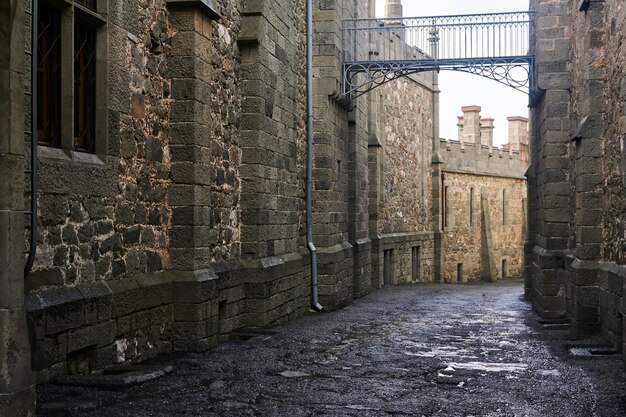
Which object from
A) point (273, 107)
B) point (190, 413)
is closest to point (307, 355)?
point (190, 413)

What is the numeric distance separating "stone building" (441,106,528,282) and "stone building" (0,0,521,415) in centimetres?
1779

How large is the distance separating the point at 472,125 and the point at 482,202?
13.7ft

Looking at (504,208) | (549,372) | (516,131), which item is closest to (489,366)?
(549,372)

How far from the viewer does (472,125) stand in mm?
37688

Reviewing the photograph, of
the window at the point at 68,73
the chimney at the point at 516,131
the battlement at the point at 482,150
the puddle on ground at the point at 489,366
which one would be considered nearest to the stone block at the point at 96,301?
the window at the point at 68,73

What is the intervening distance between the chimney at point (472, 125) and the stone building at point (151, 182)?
23079mm

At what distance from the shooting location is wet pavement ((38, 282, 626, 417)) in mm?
6246

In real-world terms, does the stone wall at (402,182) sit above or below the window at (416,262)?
above

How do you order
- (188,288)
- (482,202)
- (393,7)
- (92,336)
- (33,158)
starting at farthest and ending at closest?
(482,202), (393,7), (188,288), (92,336), (33,158)

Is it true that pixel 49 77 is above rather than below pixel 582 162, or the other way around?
above

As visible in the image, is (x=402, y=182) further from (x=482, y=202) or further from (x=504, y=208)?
(x=504, y=208)

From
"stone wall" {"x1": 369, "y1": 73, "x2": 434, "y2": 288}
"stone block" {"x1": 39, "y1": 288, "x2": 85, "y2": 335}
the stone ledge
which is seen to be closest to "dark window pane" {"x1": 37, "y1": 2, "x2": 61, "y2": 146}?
"stone block" {"x1": 39, "y1": 288, "x2": 85, "y2": 335}

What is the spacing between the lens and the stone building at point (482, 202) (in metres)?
32.6

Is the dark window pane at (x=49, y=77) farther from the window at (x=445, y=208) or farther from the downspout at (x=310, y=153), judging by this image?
the window at (x=445, y=208)
